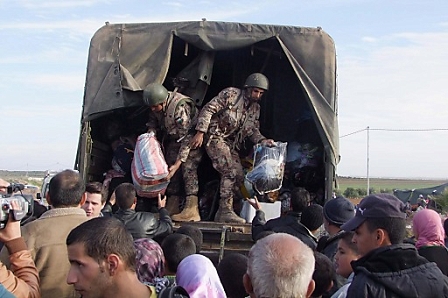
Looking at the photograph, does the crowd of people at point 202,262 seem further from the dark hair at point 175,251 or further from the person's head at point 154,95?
the person's head at point 154,95

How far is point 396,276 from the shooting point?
227 cm

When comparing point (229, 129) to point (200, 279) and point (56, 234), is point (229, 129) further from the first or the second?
point (200, 279)

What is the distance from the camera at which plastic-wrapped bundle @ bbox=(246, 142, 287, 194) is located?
5914mm

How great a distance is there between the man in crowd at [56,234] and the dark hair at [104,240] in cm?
73

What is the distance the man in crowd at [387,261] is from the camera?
224cm

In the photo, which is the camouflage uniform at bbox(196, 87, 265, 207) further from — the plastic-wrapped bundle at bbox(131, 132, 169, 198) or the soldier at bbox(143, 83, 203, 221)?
the plastic-wrapped bundle at bbox(131, 132, 169, 198)

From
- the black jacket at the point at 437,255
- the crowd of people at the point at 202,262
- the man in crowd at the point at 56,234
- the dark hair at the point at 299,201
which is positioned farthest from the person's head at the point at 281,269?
the dark hair at the point at 299,201

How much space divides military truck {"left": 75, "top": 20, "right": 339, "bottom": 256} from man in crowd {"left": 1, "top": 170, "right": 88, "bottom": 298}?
103 inches

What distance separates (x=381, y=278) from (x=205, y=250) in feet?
10.9

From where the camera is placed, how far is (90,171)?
6.27 meters

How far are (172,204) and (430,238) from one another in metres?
3.11

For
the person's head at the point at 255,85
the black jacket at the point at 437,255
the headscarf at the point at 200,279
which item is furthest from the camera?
the person's head at the point at 255,85

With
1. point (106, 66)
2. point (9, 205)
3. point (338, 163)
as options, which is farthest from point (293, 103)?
point (9, 205)

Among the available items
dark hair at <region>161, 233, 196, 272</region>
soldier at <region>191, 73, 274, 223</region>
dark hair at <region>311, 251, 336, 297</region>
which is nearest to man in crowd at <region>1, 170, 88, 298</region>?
dark hair at <region>161, 233, 196, 272</region>
